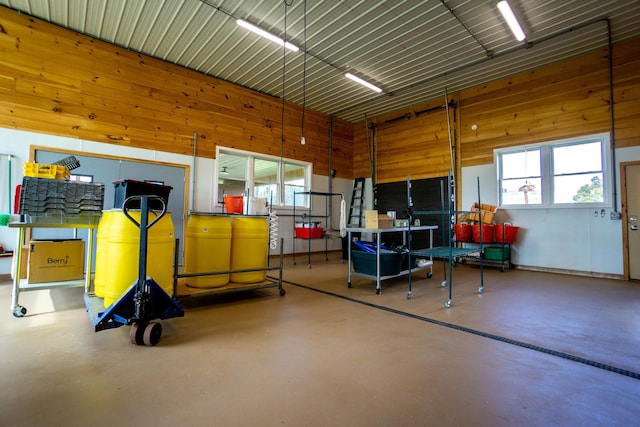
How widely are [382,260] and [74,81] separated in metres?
6.04

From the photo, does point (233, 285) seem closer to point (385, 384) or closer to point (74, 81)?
point (385, 384)

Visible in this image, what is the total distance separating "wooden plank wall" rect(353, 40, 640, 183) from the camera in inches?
206

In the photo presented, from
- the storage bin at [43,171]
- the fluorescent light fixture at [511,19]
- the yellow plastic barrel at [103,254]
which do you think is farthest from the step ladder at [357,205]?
the storage bin at [43,171]

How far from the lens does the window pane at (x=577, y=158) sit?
553 centimetres

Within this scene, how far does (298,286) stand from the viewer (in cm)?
452

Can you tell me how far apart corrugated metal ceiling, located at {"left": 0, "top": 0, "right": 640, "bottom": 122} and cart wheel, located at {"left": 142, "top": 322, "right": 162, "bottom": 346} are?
15.1ft

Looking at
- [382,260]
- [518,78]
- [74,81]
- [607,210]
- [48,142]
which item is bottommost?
[382,260]

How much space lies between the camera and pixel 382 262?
430cm

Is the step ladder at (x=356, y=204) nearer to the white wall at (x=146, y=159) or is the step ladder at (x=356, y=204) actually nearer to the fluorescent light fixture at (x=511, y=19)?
the white wall at (x=146, y=159)

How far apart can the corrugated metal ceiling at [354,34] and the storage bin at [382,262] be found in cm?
380

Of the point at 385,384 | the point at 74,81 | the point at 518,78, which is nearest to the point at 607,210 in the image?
the point at 518,78

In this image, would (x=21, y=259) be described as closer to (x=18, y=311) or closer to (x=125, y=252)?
(x=18, y=311)

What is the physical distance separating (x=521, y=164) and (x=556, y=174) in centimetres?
66

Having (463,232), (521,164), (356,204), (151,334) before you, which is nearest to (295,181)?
(356,204)
